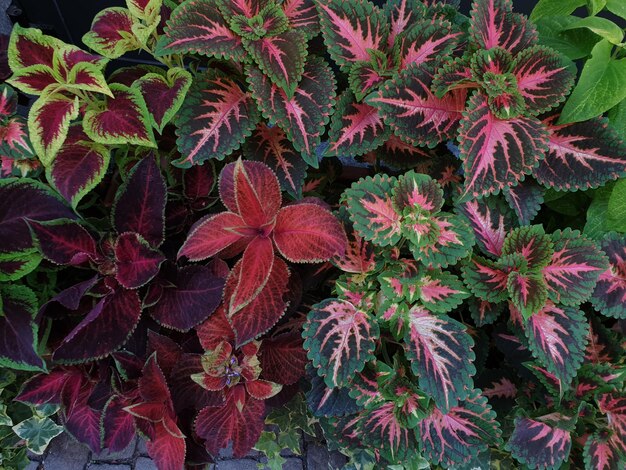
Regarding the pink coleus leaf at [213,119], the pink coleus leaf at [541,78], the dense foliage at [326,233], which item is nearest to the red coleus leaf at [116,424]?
the dense foliage at [326,233]

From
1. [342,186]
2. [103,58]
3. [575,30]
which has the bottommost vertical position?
[342,186]

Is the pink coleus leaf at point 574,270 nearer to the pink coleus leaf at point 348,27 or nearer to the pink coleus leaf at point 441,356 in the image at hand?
the pink coleus leaf at point 441,356

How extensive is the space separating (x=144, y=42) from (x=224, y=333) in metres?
0.58

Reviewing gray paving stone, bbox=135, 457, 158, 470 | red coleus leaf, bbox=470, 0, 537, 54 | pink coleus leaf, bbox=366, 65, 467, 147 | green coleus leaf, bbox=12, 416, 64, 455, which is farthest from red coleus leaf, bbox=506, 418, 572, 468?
green coleus leaf, bbox=12, 416, 64, 455

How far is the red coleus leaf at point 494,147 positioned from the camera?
1.02m

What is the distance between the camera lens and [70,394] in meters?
1.22

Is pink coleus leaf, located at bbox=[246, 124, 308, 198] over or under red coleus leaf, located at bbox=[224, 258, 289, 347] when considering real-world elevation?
over

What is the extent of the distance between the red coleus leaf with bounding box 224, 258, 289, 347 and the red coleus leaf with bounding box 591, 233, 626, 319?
1.99 feet

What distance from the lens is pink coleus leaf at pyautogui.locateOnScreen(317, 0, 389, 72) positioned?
1074mm

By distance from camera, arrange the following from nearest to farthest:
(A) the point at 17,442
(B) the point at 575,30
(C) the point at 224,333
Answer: (C) the point at 224,333
(B) the point at 575,30
(A) the point at 17,442

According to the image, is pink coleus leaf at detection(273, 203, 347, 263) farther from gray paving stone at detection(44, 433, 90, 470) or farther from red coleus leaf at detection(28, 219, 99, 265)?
gray paving stone at detection(44, 433, 90, 470)

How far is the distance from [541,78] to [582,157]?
0.60ft

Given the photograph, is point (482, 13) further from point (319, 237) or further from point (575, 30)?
point (319, 237)

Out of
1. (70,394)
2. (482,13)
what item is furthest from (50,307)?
(482,13)
